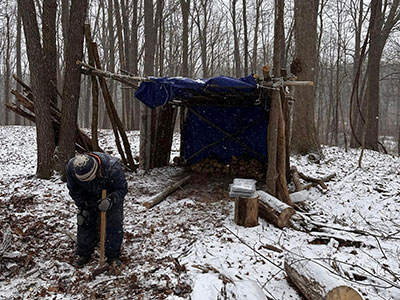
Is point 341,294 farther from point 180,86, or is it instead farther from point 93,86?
point 93,86

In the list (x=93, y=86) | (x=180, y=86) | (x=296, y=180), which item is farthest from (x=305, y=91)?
(x=93, y=86)

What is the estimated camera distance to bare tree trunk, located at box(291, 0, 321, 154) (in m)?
9.66

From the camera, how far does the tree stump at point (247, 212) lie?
4852 millimetres

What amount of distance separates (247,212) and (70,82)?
525 centimetres

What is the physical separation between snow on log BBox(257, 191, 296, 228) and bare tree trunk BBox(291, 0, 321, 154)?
16.5ft

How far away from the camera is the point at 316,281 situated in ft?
9.46

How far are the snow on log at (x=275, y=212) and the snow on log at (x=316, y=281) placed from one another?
1.38 metres

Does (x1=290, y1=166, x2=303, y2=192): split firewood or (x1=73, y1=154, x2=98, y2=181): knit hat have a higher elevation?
(x1=73, y1=154, x2=98, y2=181): knit hat

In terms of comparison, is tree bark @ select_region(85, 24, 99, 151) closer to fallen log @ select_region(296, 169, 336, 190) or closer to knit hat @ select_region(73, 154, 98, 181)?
knit hat @ select_region(73, 154, 98, 181)

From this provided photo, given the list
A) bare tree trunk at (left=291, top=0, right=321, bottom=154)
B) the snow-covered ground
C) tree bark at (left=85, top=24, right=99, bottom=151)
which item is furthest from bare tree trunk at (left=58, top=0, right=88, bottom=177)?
bare tree trunk at (left=291, top=0, right=321, bottom=154)

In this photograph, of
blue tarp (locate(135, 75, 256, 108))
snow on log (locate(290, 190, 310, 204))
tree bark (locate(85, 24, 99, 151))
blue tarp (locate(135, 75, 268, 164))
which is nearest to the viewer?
blue tarp (locate(135, 75, 256, 108))

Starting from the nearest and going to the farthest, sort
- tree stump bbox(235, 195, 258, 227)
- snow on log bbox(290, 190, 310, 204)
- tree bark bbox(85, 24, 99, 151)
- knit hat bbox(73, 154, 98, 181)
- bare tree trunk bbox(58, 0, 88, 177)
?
1. knit hat bbox(73, 154, 98, 181)
2. tree stump bbox(235, 195, 258, 227)
3. snow on log bbox(290, 190, 310, 204)
4. bare tree trunk bbox(58, 0, 88, 177)
5. tree bark bbox(85, 24, 99, 151)

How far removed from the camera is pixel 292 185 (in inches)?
282

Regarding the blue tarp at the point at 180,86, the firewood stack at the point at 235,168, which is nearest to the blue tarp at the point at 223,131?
the firewood stack at the point at 235,168
